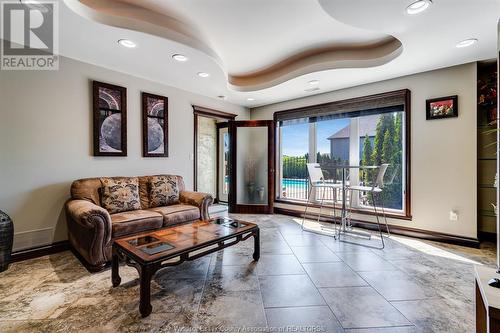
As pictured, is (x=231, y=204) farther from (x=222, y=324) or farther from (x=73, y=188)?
(x=222, y=324)

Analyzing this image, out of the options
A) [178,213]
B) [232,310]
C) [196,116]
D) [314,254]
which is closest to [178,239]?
[232,310]

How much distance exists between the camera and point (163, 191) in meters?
3.52

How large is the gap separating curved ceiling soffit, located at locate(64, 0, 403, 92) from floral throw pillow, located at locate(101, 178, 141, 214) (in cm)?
189

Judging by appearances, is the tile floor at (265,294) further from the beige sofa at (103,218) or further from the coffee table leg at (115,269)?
the beige sofa at (103,218)

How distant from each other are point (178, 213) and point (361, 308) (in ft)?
7.70

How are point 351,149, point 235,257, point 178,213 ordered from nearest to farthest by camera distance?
point 235,257
point 178,213
point 351,149

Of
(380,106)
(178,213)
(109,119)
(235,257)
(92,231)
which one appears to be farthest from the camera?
(380,106)

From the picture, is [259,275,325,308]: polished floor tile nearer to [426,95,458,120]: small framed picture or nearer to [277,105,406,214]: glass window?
[277,105,406,214]: glass window

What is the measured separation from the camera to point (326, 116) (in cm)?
439

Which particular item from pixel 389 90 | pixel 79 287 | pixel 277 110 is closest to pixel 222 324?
pixel 79 287

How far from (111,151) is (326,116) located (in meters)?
3.74

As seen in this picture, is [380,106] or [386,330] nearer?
[386,330]

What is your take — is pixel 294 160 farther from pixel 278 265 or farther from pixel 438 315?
pixel 438 315

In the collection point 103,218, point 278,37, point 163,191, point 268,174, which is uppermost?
point 278,37
